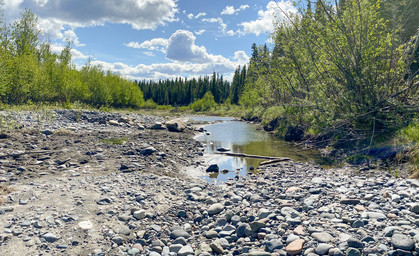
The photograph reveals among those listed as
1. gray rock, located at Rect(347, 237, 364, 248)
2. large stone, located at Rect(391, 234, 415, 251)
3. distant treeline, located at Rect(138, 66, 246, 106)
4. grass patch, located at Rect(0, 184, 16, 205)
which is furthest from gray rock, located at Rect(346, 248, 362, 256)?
distant treeline, located at Rect(138, 66, 246, 106)

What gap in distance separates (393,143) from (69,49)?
139ft

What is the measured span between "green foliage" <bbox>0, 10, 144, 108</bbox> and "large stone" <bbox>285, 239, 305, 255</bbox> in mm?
22077

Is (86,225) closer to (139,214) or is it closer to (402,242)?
(139,214)

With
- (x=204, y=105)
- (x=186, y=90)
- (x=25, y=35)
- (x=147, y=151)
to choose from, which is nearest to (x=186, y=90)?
(x=186, y=90)

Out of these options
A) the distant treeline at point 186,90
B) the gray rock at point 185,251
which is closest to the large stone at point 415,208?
the gray rock at point 185,251

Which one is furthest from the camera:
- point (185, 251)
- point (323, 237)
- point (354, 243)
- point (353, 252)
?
point (185, 251)

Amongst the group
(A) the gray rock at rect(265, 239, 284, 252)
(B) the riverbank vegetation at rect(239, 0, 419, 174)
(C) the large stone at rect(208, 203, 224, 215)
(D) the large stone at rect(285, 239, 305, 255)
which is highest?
(B) the riverbank vegetation at rect(239, 0, 419, 174)

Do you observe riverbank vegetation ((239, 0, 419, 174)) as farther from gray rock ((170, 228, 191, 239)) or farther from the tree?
the tree

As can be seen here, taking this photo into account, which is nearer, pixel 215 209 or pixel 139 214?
pixel 139 214

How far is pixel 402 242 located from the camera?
3.55 meters

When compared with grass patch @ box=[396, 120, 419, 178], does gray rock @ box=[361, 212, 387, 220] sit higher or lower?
lower

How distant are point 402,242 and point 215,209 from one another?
3524 millimetres

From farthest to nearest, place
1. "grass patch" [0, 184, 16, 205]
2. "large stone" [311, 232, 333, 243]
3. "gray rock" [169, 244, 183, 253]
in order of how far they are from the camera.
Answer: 1. "grass patch" [0, 184, 16, 205]
2. "gray rock" [169, 244, 183, 253]
3. "large stone" [311, 232, 333, 243]

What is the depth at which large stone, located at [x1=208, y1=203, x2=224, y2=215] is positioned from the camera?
5.74 metres
